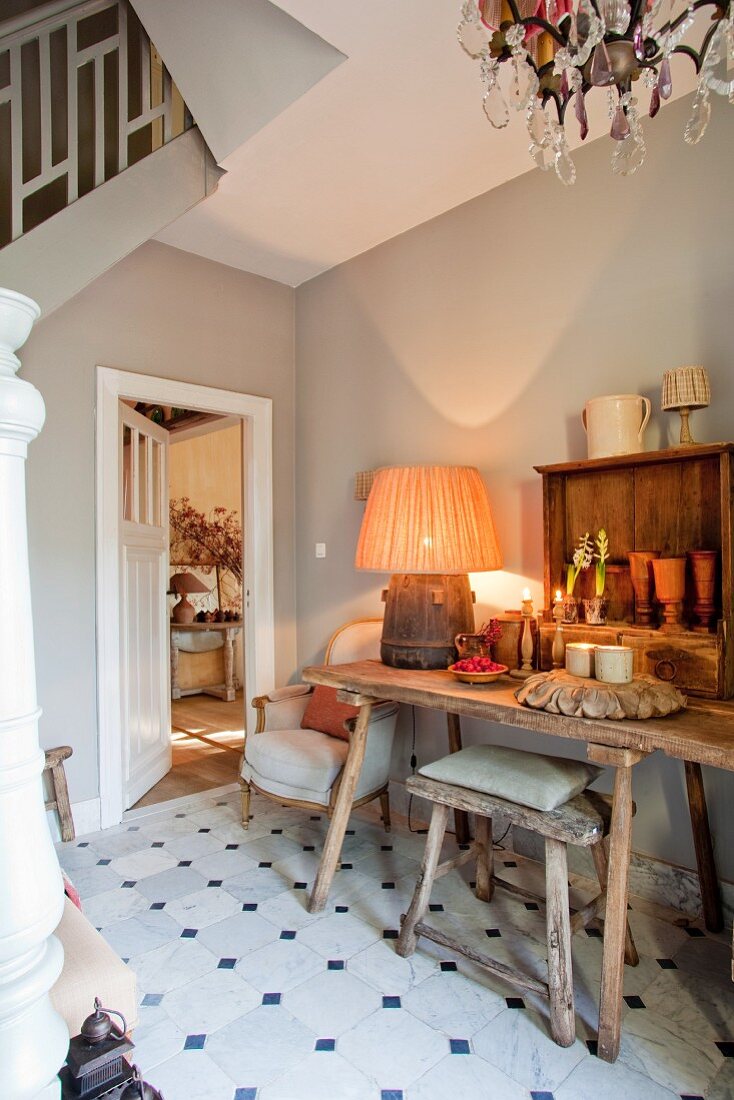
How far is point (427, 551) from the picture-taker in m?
2.47

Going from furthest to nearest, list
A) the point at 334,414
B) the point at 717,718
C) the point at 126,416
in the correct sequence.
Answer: the point at 334,414 → the point at 126,416 → the point at 717,718

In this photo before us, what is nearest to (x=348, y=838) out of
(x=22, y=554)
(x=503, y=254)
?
(x=22, y=554)

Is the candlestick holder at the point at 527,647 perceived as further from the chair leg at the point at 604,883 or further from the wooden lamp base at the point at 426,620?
the chair leg at the point at 604,883

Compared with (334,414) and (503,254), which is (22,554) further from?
(334,414)

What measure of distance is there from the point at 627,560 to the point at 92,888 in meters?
2.37

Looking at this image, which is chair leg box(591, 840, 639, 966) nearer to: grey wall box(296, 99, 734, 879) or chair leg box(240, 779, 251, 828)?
grey wall box(296, 99, 734, 879)

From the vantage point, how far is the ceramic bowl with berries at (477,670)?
2250 millimetres

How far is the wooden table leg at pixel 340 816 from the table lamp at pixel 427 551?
0.33m

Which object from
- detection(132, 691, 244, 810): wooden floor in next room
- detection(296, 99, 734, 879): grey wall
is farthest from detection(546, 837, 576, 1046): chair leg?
detection(132, 691, 244, 810): wooden floor in next room

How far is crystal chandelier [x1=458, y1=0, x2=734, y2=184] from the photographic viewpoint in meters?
1.22

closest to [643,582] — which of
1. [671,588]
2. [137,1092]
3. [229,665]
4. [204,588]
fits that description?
[671,588]

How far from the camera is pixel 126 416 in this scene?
11.2 ft

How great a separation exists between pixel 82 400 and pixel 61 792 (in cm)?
179

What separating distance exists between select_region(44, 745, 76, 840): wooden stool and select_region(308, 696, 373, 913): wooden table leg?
1.28m
